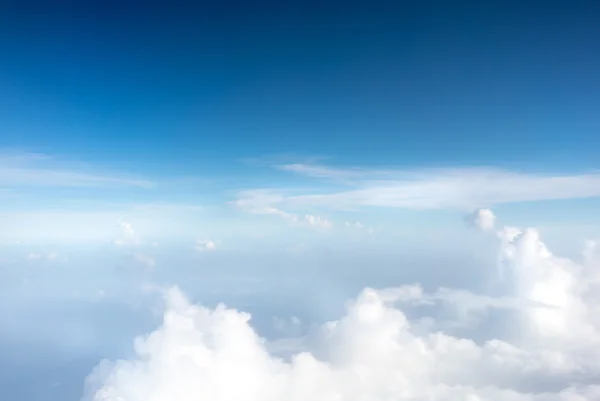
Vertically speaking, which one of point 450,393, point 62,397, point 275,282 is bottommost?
point 62,397

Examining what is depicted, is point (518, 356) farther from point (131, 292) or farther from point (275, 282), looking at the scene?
point (131, 292)

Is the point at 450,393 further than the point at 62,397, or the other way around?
the point at 62,397

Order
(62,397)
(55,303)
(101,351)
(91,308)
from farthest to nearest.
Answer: (55,303) → (91,308) → (101,351) → (62,397)

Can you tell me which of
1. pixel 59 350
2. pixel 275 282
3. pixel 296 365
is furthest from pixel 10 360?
pixel 275 282

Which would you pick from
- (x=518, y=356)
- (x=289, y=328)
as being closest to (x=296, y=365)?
(x=289, y=328)

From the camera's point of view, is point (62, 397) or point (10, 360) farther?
point (10, 360)

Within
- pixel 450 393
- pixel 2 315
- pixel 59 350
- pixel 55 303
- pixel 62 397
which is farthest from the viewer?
pixel 55 303

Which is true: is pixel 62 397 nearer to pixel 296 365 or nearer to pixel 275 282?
pixel 296 365

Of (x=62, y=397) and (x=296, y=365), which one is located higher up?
(x=296, y=365)

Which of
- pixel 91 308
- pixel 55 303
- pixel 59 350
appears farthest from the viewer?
pixel 55 303
